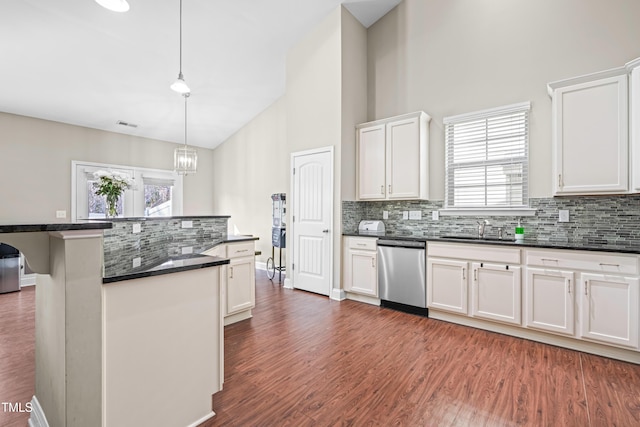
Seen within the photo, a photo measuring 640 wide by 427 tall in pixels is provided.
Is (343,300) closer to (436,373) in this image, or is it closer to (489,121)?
(436,373)

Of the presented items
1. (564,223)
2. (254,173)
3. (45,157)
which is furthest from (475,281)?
(45,157)

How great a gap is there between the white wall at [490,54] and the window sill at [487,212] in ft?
0.70

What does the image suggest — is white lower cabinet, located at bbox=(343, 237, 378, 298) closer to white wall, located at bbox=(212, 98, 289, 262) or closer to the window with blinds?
the window with blinds

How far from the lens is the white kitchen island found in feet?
4.26

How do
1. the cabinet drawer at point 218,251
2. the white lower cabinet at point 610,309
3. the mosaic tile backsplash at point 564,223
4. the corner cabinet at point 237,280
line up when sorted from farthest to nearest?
the corner cabinet at point 237,280
the cabinet drawer at point 218,251
the mosaic tile backsplash at point 564,223
the white lower cabinet at point 610,309

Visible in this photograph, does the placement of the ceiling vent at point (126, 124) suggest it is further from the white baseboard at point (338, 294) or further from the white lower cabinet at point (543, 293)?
the white lower cabinet at point (543, 293)

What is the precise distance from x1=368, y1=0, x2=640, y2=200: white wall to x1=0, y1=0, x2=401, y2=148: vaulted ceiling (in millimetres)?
762

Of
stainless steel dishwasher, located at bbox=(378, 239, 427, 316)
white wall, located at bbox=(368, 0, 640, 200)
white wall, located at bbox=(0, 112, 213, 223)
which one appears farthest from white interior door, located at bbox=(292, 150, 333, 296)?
white wall, located at bbox=(0, 112, 213, 223)

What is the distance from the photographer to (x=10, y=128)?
186 inches

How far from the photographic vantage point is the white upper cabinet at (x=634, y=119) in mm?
2510

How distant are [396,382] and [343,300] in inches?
81.1

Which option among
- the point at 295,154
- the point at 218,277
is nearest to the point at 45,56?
the point at 295,154

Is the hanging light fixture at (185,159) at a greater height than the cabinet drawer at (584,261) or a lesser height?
greater

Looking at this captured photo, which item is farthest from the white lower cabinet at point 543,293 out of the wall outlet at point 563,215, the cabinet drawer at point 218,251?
the cabinet drawer at point 218,251
